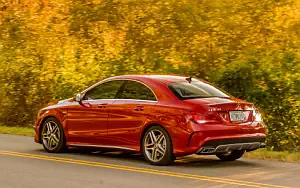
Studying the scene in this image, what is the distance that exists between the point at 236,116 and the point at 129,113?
188cm

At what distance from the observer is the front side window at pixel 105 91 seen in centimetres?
1385

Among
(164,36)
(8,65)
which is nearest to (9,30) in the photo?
(8,65)

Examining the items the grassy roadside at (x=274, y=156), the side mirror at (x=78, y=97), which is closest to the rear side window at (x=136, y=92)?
the side mirror at (x=78, y=97)

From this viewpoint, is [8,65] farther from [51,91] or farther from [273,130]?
[273,130]

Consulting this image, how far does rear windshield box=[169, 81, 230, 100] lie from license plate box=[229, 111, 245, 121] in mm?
587

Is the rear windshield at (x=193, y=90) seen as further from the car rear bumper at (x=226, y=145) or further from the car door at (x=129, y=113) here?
the car rear bumper at (x=226, y=145)

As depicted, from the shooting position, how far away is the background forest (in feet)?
54.6

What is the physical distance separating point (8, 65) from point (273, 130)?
9.86m

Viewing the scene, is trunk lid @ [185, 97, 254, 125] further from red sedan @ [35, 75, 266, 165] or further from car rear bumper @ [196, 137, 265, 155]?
car rear bumper @ [196, 137, 265, 155]

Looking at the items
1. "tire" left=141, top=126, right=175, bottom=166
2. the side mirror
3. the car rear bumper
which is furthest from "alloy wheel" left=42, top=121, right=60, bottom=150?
the car rear bumper

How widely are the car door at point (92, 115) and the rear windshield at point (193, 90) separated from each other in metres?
1.22

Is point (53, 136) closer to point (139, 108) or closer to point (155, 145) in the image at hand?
point (139, 108)

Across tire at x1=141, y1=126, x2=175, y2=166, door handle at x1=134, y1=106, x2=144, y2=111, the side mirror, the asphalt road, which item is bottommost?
the asphalt road

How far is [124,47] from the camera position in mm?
20094
